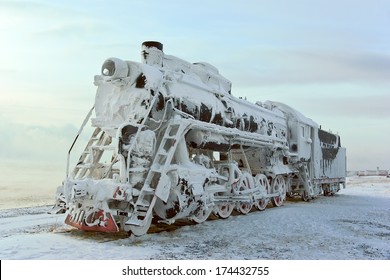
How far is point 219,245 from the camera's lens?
7129mm

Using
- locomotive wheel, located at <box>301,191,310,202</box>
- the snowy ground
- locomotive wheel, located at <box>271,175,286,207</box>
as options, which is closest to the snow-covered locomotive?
the snowy ground

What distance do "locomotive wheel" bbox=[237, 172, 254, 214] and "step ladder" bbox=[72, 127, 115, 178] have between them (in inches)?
147

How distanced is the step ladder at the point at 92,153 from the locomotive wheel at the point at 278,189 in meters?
6.32

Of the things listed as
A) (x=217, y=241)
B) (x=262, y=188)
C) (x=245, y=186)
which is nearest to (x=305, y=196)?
(x=262, y=188)

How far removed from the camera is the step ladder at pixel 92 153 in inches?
328

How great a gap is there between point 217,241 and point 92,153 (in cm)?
308

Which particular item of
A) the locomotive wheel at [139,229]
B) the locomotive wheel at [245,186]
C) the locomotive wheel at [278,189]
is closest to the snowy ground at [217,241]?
the locomotive wheel at [139,229]

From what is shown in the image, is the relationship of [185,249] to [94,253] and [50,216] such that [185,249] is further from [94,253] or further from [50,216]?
[50,216]

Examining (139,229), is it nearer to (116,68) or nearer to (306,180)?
(116,68)

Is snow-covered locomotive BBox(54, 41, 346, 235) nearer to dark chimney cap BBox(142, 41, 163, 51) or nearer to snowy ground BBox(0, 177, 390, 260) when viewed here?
dark chimney cap BBox(142, 41, 163, 51)

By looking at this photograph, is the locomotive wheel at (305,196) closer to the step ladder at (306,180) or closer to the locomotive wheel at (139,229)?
the step ladder at (306,180)

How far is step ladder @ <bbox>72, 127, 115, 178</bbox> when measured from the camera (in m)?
8.33

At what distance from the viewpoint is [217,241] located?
743cm
